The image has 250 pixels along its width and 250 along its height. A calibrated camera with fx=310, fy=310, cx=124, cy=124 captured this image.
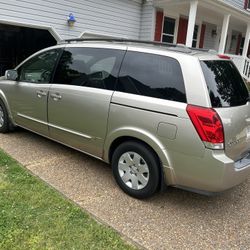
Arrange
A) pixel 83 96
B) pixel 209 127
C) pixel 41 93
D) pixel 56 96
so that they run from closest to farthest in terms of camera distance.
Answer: pixel 209 127 → pixel 83 96 → pixel 56 96 → pixel 41 93

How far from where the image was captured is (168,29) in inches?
552

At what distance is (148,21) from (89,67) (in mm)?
9355

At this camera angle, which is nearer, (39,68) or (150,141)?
(150,141)

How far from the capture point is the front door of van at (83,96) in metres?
3.88

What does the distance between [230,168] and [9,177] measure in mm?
2687

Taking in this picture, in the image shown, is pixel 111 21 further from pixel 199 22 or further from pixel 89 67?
pixel 89 67

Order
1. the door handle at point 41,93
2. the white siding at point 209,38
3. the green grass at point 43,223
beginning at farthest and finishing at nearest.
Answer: the white siding at point 209,38 < the door handle at point 41,93 < the green grass at point 43,223

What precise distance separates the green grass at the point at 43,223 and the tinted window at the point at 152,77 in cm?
150

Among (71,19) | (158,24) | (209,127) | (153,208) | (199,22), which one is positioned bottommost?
(153,208)

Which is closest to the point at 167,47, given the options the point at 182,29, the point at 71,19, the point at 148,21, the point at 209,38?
the point at 71,19

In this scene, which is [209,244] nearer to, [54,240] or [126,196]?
[126,196]

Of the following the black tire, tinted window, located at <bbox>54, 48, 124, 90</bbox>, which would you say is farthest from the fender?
the black tire

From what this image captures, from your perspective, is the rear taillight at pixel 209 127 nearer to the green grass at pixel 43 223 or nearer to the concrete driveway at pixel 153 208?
the concrete driveway at pixel 153 208

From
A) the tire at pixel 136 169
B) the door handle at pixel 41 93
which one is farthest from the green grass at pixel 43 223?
the door handle at pixel 41 93
